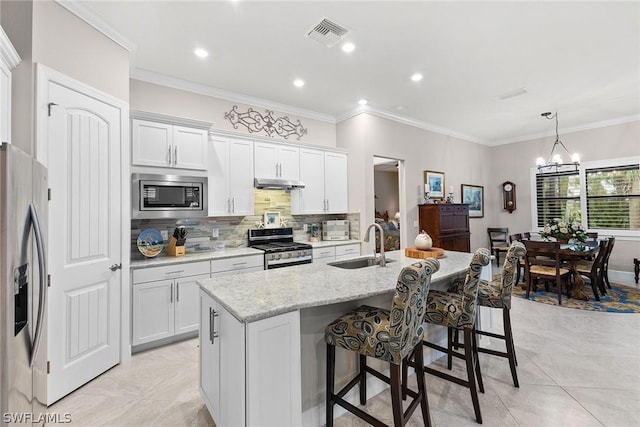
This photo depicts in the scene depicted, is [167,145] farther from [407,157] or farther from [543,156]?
[543,156]

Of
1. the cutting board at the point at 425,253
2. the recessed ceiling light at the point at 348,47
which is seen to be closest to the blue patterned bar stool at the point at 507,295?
the cutting board at the point at 425,253

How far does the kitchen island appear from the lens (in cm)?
138

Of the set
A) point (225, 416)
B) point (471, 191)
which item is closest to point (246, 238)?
point (225, 416)

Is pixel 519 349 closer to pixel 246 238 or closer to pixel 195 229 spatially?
pixel 246 238

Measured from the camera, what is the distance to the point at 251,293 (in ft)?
5.61

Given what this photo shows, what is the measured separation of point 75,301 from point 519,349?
4037mm

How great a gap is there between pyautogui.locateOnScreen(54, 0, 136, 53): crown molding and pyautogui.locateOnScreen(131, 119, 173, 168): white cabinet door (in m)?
0.71

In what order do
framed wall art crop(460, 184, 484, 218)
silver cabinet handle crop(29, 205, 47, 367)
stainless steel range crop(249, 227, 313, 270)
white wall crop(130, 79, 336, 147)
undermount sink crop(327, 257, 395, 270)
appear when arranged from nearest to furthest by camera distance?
silver cabinet handle crop(29, 205, 47, 367) → undermount sink crop(327, 257, 395, 270) → white wall crop(130, 79, 336, 147) → stainless steel range crop(249, 227, 313, 270) → framed wall art crop(460, 184, 484, 218)

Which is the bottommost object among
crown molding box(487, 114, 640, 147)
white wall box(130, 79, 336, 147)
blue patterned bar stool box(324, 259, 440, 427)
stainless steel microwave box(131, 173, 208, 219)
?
blue patterned bar stool box(324, 259, 440, 427)

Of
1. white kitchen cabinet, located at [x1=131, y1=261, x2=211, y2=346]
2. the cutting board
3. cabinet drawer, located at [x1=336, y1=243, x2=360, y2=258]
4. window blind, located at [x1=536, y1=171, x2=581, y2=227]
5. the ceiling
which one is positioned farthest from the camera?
window blind, located at [x1=536, y1=171, x2=581, y2=227]

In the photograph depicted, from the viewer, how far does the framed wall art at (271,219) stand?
436 centimetres

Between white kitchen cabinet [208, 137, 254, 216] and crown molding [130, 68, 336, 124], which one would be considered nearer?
crown molding [130, 68, 336, 124]

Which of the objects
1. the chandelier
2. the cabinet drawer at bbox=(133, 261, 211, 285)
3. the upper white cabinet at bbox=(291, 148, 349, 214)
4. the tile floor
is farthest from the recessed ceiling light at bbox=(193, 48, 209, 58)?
the chandelier

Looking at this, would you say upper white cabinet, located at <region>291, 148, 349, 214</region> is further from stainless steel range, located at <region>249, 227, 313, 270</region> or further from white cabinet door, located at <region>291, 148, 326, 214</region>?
stainless steel range, located at <region>249, 227, 313, 270</region>
